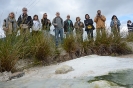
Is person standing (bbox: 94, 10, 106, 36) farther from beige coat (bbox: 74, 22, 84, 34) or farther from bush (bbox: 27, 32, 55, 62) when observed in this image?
bush (bbox: 27, 32, 55, 62)

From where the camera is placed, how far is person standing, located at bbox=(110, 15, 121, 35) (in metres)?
8.15

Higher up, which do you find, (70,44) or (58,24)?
(58,24)

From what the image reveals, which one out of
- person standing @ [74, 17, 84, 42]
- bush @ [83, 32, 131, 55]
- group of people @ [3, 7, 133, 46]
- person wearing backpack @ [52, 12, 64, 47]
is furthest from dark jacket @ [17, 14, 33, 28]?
bush @ [83, 32, 131, 55]

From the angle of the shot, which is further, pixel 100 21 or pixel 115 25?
pixel 100 21

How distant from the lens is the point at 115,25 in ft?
28.4

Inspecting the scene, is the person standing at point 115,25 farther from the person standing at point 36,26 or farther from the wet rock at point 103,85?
the wet rock at point 103,85

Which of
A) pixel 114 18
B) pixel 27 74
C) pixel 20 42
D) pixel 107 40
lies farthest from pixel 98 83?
pixel 114 18

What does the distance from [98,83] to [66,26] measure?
545 centimetres

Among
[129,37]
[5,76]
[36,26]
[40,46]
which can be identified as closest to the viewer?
[5,76]

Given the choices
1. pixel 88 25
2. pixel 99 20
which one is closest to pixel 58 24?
pixel 88 25

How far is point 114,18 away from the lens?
9.29 meters

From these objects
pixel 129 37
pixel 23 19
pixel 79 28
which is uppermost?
pixel 23 19

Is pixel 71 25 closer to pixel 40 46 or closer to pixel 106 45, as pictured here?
pixel 106 45

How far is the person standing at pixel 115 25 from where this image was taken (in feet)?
26.7
